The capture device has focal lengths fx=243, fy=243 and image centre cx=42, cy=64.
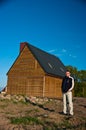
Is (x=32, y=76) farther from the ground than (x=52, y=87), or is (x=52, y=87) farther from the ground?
(x=32, y=76)

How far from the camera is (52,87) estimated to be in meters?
30.2

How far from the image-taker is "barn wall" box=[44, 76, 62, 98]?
2902 cm

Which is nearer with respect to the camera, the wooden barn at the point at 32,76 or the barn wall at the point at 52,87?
the wooden barn at the point at 32,76

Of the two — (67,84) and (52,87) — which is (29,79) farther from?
(67,84)

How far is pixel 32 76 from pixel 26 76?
95 cm

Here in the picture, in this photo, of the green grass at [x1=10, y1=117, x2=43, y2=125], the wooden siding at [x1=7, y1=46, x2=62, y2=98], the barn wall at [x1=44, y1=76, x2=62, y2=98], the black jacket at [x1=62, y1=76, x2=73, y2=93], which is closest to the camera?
the green grass at [x1=10, y1=117, x2=43, y2=125]

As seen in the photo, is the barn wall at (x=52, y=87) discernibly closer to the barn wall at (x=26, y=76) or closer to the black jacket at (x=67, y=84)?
the barn wall at (x=26, y=76)

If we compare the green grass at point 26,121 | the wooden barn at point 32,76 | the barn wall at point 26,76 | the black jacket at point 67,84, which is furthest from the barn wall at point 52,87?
the green grass at point 26,121

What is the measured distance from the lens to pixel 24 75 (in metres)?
30.6

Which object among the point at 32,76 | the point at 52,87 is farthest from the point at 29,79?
the point at 52,87

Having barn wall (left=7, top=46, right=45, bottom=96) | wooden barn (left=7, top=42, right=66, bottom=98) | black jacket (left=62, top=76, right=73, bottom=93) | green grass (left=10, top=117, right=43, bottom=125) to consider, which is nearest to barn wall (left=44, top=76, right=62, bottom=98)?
wooden barn (left=7, top=42, right=66, bottom=98)

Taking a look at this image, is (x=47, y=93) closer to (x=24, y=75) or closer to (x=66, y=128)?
(x=24, y=75)

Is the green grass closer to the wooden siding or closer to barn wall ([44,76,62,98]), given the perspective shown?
the wooden siding

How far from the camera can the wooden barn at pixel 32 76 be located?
28.9 m
